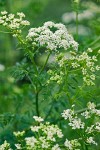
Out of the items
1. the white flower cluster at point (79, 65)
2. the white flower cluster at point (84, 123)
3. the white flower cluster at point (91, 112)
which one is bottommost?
the white flower cluster at point (84, 123)

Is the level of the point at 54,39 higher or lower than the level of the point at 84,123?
higher

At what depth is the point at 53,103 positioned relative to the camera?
4160mm

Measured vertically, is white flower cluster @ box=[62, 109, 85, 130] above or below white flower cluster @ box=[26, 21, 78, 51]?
below

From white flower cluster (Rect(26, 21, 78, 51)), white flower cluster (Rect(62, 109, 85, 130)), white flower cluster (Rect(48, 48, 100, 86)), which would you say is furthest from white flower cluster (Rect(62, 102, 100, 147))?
white flower cluster (Rect(26, 21, 78, 51))

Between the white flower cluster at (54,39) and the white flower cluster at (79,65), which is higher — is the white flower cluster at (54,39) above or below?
above

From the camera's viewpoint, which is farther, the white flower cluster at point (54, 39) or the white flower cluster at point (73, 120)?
the white flower cluster at point (54, 39)

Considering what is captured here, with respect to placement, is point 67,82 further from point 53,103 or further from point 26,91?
point 26,91

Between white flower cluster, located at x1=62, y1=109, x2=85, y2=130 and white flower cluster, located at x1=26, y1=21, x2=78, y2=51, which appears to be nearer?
white flower cluster, located at x1=62, y1=109, x2=85, y2=130

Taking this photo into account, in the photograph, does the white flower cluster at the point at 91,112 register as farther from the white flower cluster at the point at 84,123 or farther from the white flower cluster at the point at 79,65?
the white flower cluster at the point at 79,65

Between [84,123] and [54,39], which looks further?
[54,39]

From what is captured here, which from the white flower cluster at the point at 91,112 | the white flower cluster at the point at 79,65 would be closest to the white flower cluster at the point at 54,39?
the white flower cluster at the point at 79,65

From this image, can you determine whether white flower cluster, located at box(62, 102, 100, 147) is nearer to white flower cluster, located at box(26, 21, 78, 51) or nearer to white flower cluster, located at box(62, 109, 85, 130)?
white flower cluster, located at box(62, 109, 85, 130)

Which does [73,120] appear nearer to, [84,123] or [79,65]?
[84,123]

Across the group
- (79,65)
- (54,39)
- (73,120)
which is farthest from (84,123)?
(54,39)
